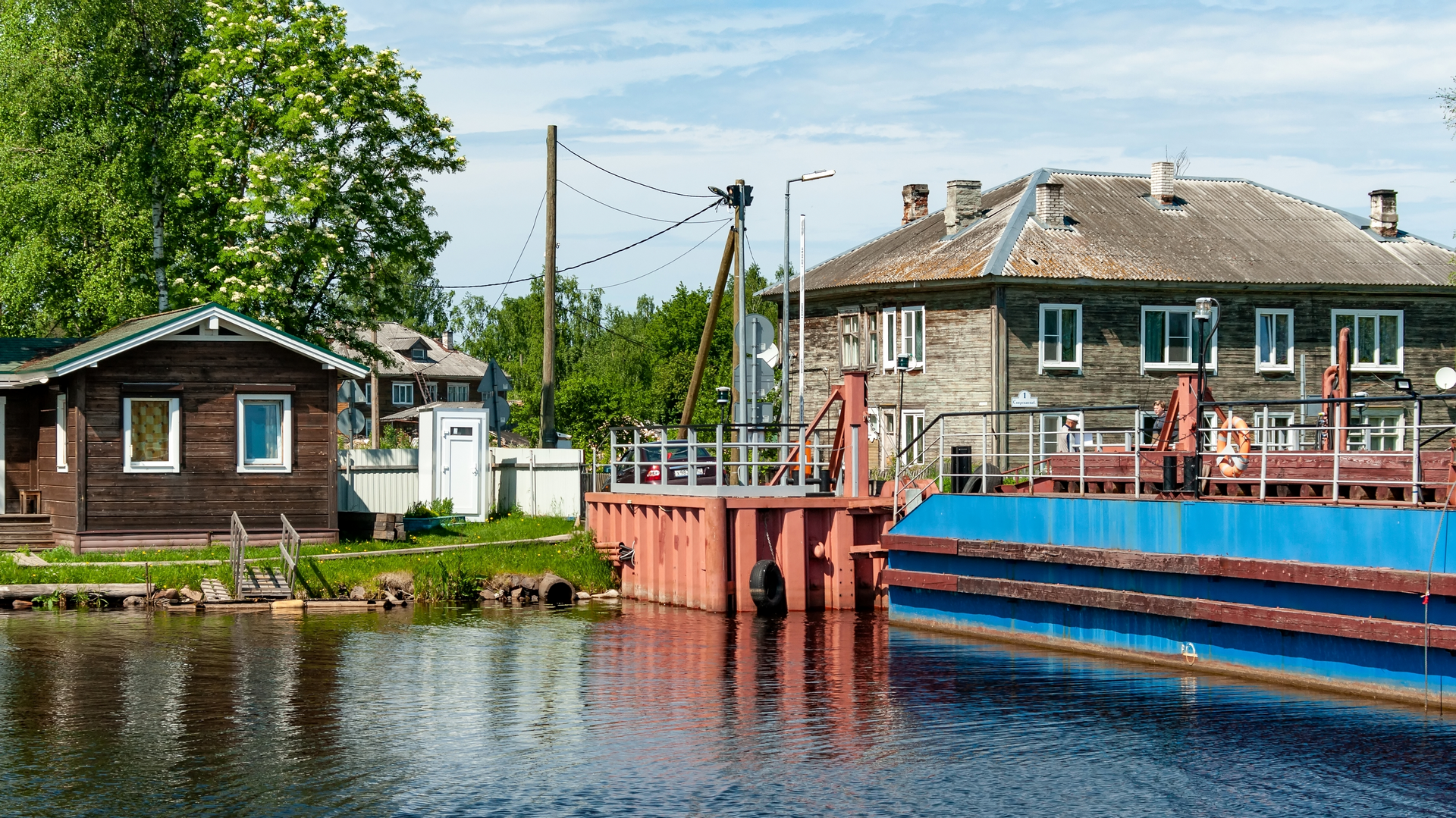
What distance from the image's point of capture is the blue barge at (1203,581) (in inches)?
686

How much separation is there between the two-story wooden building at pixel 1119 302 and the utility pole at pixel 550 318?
28.4ft

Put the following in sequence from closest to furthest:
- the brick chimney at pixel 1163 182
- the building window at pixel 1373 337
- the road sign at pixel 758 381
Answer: the road sign at pixel 758 381, the building window at pixel 1373 337, the brick chimney at pixel 1163 182

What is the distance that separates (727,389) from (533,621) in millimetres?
7949

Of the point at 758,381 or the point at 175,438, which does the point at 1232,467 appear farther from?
the point at 175,438

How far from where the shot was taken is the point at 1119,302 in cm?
4162

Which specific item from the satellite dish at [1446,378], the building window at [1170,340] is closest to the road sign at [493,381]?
the building window at [1170,340]

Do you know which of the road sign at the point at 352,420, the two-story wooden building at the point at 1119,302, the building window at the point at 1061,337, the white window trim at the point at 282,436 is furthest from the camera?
the building window at the point at 1061,337

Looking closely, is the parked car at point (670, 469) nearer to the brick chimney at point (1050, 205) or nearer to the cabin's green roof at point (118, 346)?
the cabin's green roof at point (118, 346)

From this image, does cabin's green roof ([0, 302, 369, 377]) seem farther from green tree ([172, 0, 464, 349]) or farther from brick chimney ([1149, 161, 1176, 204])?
brick chimney ([1149, 161, 1176, 204])

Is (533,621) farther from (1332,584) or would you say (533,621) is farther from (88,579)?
(1332,584)

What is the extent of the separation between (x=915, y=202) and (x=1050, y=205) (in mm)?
8010

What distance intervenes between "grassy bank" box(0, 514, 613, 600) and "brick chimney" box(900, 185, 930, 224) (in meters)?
22.2

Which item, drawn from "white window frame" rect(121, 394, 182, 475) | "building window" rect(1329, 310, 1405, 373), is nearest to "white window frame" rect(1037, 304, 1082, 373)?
"building window" rect(1329, 310, 1405, 373)

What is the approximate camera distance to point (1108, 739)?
53.3ft
